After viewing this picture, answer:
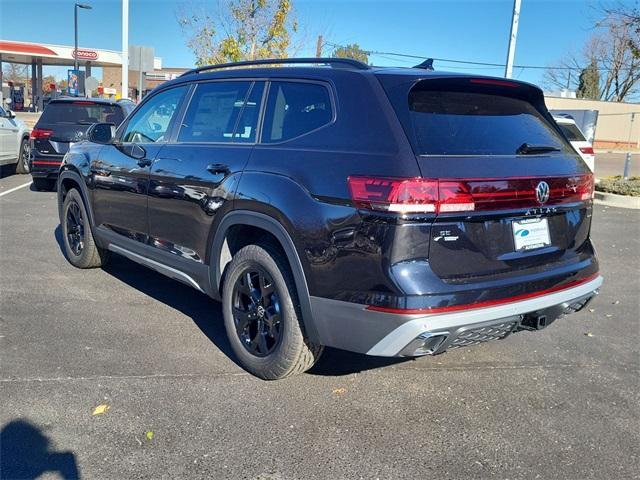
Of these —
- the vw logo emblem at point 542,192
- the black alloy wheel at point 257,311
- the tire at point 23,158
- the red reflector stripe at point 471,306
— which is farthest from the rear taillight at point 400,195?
the tire at point 23,158

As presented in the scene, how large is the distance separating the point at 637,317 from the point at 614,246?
11.0 ft

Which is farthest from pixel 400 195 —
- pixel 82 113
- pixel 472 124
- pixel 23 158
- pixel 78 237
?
pixel 23 158

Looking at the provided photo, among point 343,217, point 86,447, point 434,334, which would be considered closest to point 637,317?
point 434,334

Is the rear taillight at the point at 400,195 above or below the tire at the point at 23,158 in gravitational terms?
above

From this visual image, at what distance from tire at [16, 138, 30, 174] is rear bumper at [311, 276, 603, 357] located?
12.5 meters

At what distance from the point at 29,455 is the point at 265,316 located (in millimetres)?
1428

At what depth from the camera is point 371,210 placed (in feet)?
9.46

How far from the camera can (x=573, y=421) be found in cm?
341

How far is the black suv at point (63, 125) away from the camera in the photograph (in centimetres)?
1038

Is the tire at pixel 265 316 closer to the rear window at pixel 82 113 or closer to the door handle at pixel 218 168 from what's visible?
the door handle at pixel 218 168

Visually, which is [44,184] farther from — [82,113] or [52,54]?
[52,54]

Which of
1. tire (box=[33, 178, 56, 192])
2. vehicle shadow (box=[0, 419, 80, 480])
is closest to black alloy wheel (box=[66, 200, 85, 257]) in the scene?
vehicle shadow (box=[0, 419, 80, 480])

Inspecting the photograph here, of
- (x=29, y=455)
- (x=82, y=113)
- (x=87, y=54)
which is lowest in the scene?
(x=29, y=455)

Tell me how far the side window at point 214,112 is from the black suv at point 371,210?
2 centimetres
